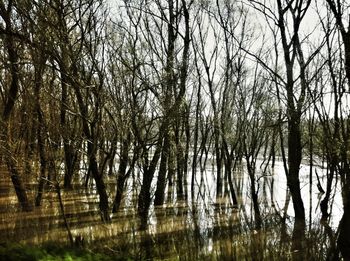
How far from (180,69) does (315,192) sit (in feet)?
27.3

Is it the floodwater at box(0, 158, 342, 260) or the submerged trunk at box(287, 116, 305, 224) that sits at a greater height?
the submerged trunk at box(287, 116, 305, 224)

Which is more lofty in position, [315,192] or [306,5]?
[306,5]

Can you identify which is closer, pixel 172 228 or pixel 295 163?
pixel 172 228

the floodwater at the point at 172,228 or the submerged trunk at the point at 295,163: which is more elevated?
the submerged trunk at the point at 295,163

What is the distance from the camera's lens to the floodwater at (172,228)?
5.92 metres

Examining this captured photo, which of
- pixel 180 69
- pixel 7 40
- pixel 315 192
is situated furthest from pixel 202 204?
pixel 7 40

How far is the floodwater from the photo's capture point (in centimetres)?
592

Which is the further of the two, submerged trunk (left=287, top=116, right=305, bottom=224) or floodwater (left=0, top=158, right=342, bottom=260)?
submerged trunk (left=287, top=116, right=305, bottom=224)

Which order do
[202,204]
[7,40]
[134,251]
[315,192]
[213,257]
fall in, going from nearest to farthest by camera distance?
[213,257] < [134,251] < [7,40] < [202,204] < [315,192]

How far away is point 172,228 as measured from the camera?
7.62 metres

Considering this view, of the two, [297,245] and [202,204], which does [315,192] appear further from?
[297,245]

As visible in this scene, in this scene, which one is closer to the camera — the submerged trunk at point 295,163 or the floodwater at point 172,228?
the floodwater at point 172,228

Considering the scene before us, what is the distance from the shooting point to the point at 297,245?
6.69 m

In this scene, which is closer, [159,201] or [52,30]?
[52,30]
